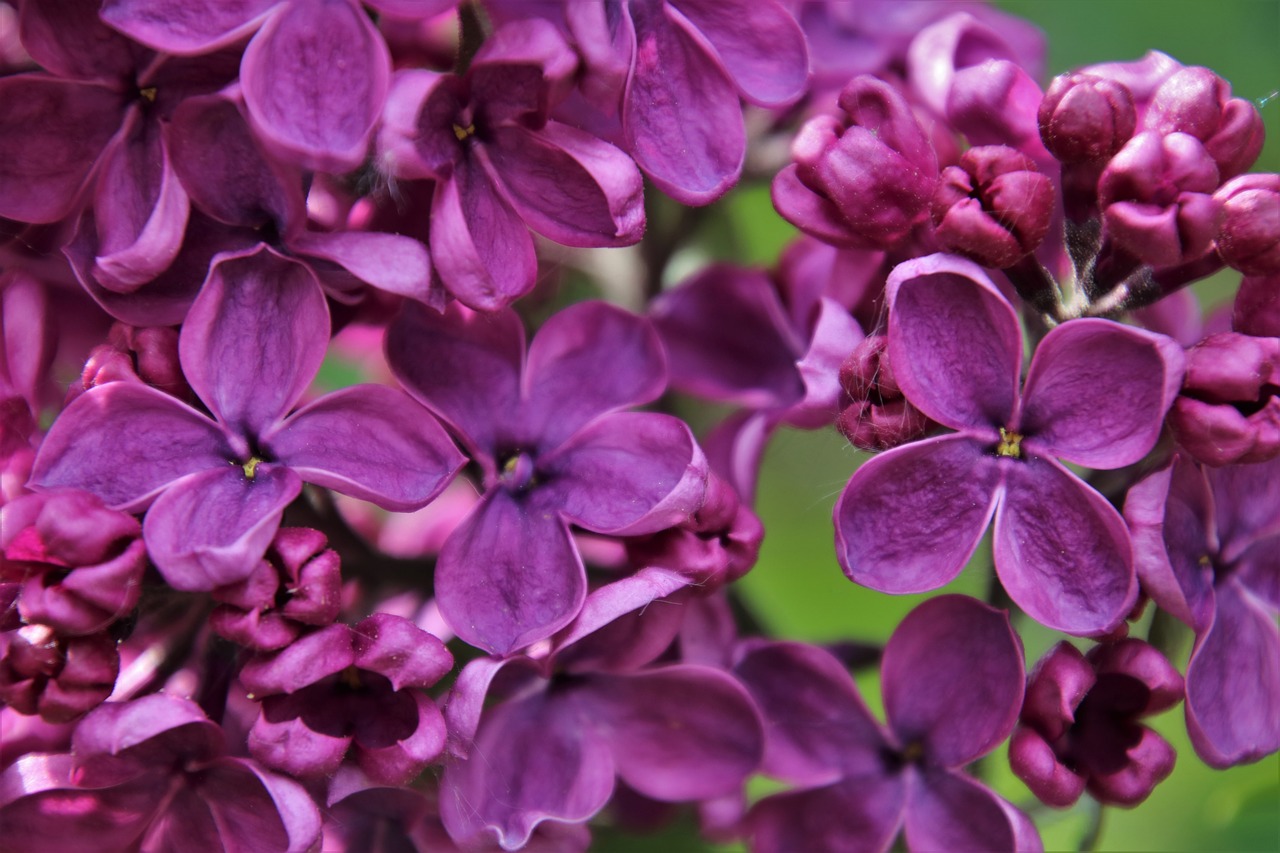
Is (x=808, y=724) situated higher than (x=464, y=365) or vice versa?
(x=464, y=365)

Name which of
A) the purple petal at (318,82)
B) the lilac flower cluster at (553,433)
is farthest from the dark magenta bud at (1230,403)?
the purple petal at (318,82)

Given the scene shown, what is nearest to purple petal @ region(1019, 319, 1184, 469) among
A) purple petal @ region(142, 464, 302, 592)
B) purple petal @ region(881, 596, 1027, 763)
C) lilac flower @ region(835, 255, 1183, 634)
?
lilac flower @ region(835, 255, 1183, 634)

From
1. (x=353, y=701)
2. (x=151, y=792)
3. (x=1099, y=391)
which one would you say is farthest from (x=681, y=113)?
(x=151, y=792)

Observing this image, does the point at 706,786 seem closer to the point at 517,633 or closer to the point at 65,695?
the point at 517,633

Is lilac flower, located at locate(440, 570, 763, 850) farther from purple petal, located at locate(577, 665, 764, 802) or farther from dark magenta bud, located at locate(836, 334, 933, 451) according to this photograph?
dark magenta bud, located at locate(836, 334, 933, 451)

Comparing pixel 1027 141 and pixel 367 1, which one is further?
pixel 1027 141

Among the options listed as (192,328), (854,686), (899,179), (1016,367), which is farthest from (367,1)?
(854,686)

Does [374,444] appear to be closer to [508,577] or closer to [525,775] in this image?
[508,577]
